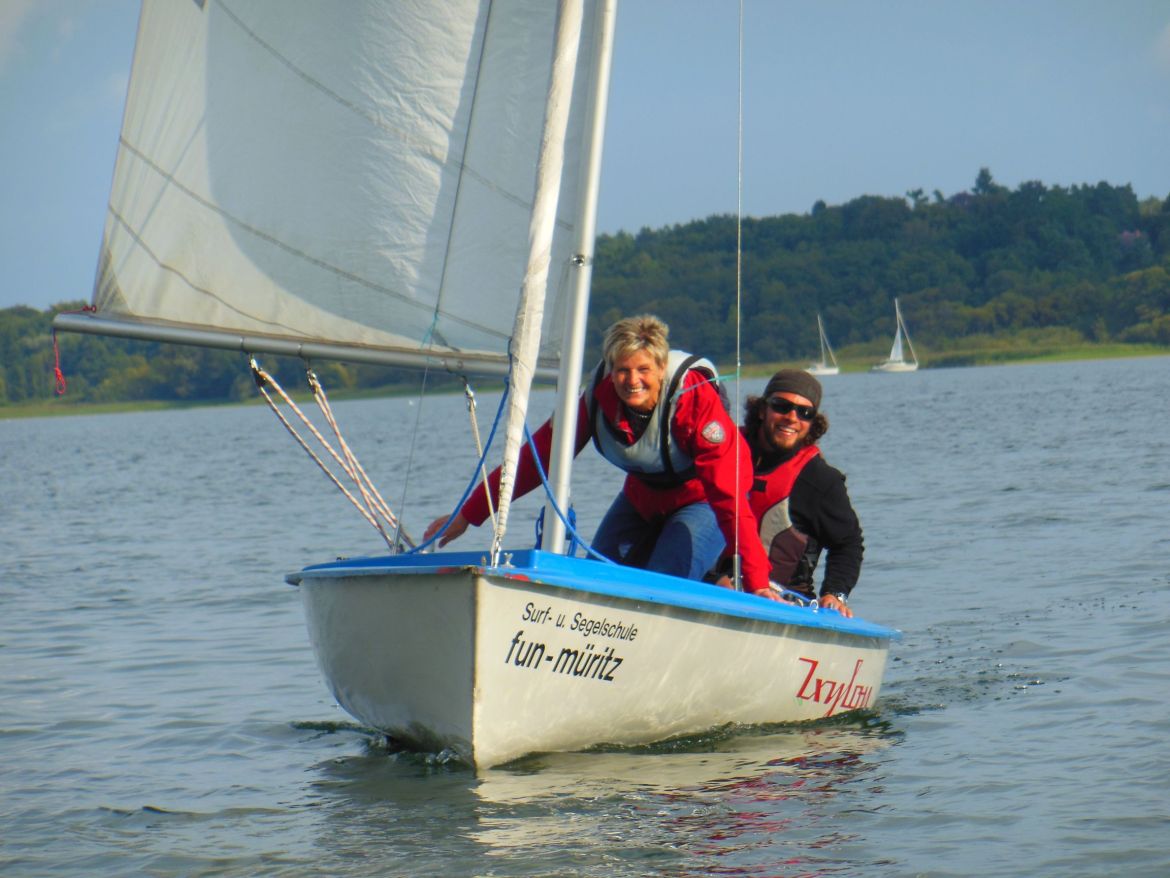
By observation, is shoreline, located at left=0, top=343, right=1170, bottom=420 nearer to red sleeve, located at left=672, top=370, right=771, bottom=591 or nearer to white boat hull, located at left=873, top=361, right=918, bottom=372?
white boat hull, located at left=873, top=361, right=918, bottom=372

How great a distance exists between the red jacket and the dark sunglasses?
0.58 m

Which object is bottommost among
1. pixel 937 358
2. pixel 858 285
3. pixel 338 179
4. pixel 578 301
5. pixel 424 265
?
pixel 578 301

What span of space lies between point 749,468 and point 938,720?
2020 mm

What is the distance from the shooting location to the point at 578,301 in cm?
620

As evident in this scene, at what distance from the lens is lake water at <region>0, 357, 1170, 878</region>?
5625 millimetres

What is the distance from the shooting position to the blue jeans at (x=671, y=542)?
6801 mm

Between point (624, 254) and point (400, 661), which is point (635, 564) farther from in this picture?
point (624, 254)

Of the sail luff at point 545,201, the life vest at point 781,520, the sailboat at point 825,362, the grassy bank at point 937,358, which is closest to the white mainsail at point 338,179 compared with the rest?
the sail luff at point 545,201

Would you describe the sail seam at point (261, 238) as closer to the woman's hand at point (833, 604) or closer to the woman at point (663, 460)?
the woman at point (663, 460)

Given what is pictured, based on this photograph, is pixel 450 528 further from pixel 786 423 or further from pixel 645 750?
pixel 786 423

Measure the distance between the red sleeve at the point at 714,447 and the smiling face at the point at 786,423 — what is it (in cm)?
71

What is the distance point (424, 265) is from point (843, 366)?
121340 millimetres

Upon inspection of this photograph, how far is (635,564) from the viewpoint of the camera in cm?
712

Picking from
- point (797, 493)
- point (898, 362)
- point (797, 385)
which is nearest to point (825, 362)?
point (898, 362)
